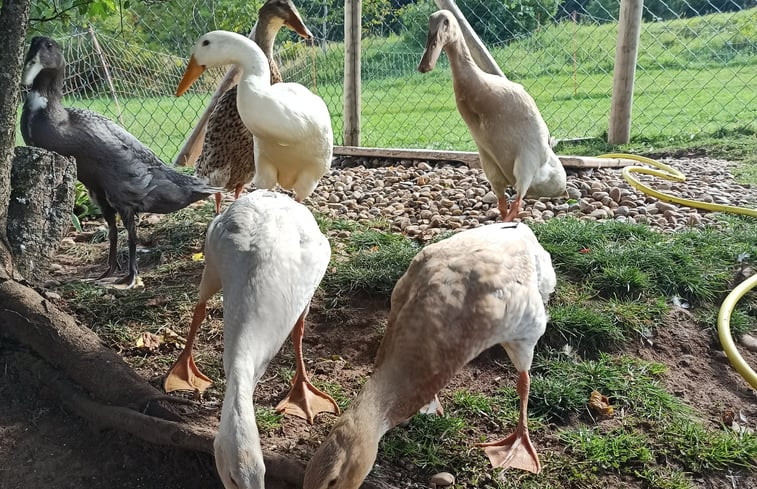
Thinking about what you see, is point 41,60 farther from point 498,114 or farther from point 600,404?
point 600,404

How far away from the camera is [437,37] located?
4.71 m

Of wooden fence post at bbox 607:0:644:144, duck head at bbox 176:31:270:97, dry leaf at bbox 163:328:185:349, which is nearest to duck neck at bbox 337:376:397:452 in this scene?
dry leaf at bbox 163:328:185:349

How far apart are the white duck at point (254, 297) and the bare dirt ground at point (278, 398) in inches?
5.9

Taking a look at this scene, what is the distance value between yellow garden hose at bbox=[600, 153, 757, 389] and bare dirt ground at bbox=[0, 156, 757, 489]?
15cm

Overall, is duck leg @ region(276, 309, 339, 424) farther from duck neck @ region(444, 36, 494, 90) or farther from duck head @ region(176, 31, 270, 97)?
duck neck @ region(444, 36, 494, 90)

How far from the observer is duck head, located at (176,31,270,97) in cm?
432

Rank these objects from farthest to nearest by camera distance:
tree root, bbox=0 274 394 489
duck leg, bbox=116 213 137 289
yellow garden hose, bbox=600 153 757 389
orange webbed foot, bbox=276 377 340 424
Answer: duck leg, bbox=116 213 137 289 < yellow garden hose, bbox=600 153 757 389 < orange webbed foot, bbox=276 377 340 424 < tree root, bbox=0 274 394 489

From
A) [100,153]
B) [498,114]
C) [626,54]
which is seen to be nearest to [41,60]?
[100,153]

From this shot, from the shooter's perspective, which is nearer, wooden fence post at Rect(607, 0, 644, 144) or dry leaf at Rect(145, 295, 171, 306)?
dry leaf at Rect(145, 295, 171, 306)

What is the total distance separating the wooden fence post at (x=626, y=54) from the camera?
7656 millimetres

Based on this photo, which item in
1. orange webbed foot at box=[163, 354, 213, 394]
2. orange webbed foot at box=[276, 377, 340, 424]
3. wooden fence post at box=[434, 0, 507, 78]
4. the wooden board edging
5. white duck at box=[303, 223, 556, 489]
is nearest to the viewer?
white duck at box=[303, 223, 556, 489]

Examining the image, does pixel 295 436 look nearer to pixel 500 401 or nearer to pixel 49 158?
pixel 500 401

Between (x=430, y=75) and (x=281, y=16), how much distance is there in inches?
297

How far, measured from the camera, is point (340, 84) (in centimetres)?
1045
